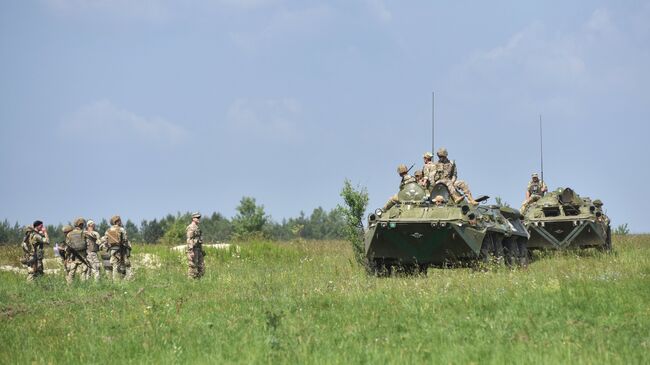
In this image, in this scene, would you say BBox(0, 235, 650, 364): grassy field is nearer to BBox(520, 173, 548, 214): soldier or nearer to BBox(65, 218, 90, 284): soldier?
BBox(65, 218, 90, 284): soldier

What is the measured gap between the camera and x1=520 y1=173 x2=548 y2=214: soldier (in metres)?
27.0

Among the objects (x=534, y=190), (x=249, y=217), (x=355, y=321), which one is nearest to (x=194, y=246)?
(x=355, y=321)

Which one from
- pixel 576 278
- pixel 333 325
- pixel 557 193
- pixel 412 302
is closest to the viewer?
pixel 333 325

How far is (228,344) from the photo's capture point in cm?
1124

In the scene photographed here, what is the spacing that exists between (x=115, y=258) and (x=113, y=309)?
6879 mm

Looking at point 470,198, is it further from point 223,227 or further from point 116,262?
point 223,227

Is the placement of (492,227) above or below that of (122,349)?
above

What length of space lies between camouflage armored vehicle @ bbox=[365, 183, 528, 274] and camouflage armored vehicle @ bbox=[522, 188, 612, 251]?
537cm

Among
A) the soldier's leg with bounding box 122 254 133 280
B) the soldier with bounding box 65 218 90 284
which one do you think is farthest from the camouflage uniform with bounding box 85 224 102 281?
the soldier's leg with bounding box 122 254 133 280

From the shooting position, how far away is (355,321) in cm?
1233

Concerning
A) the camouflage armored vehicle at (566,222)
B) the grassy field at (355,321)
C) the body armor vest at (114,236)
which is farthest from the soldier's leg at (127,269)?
the camouflage armored vehicle at (566,222)

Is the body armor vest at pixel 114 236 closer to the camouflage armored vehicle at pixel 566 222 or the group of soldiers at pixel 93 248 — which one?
the group of soldiers at pixel 93 248

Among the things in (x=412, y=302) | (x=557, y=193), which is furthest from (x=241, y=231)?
(x=412, y=302)

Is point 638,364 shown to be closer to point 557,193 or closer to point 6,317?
point 6,317
